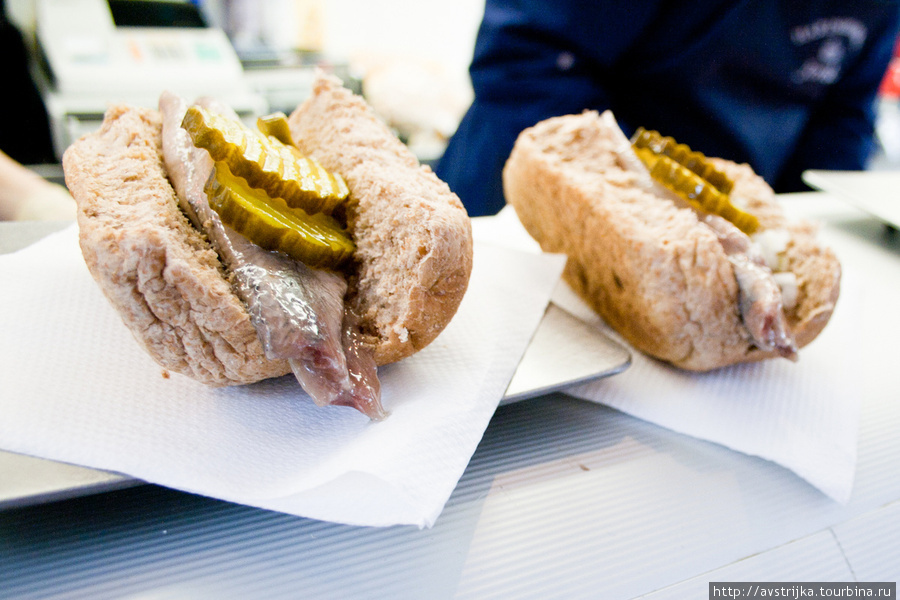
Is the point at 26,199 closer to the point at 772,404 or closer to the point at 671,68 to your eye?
the point at 772,404

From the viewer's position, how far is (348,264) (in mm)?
1435

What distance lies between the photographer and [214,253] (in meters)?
1.22

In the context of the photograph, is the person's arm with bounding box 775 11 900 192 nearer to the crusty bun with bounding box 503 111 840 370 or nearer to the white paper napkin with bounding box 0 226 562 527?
the crusty bun with bounding box 503 111 840 370

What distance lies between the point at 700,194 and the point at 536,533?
3.81 ft

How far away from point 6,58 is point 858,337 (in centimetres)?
499

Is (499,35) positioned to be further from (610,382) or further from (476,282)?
(610,382)

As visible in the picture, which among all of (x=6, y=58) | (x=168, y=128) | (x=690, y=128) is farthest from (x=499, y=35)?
(x=6, y=58)

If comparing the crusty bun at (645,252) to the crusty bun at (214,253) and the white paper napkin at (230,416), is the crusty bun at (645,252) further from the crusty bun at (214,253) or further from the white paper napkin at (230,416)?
the crusty bun at (214,253)

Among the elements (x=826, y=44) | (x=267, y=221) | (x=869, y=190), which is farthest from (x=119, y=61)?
(x=869, y=190)

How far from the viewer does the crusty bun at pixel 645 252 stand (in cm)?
159

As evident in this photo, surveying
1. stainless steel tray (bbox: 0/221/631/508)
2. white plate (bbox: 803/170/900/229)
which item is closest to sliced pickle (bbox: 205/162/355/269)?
stainless steel tray (bbox: 0/221/631/508)

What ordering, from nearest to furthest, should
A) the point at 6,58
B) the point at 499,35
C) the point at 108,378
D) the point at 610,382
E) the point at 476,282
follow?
the point at 108,378
the point at 610,382
the point at 476,282
the point at 499,35
the point at 6,58

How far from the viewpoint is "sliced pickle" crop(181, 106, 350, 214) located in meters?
1.21

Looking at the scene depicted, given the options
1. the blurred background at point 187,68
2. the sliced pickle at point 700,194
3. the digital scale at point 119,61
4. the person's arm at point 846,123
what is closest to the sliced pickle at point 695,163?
the sliced pickle at point 700,194
